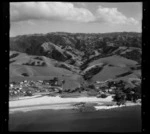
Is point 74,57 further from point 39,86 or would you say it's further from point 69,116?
point 69,116

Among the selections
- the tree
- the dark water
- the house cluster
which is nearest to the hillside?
the house cluster

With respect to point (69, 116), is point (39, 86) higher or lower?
higher

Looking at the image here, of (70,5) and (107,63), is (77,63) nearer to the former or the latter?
(107,63)

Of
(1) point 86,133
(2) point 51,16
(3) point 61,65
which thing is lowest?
(1) point 86,133

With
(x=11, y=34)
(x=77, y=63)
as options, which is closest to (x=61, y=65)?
(x=77, y=63)

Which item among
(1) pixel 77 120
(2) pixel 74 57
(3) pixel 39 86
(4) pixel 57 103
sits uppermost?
(2) pixel 74 57

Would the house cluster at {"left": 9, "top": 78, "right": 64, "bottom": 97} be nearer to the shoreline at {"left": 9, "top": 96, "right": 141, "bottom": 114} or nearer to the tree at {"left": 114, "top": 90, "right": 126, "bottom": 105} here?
the shoreline at {"left": 9, "top": 96, "right": 141, "bottom": 114}

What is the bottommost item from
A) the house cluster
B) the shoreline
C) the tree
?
the shoreline

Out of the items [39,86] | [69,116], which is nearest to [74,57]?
[39,86]
